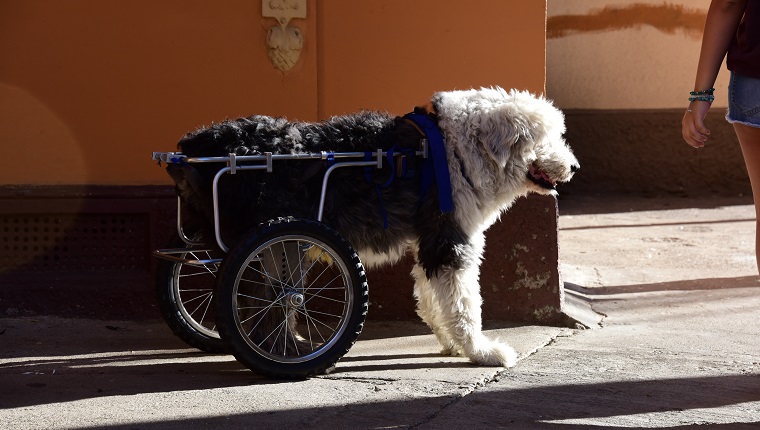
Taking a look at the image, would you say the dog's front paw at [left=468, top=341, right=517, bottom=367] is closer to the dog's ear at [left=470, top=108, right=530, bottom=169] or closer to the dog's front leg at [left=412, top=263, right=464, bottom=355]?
the dog's front leg at [left=412, top=263, right=464, bottom=355]

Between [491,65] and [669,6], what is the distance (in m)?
6.27

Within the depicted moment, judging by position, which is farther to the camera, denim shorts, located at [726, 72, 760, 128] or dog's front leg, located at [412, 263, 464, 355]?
dog's front leg, located at [412, 263, 464, 355]

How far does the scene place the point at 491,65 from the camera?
5.89 meters

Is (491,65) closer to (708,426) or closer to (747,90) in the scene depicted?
(747,90)

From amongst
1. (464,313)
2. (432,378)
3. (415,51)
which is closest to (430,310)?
(464,313)

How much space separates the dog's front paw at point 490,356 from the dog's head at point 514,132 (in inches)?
30.2

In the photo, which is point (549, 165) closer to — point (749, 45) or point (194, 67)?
point (749, 45)

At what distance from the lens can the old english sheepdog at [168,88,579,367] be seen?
4.72 metres

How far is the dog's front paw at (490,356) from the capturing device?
4875 mm

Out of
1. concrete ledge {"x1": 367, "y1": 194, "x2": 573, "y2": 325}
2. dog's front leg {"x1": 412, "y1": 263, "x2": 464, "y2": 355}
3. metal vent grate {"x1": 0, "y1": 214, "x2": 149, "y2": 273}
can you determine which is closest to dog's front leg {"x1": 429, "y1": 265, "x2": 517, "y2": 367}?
dog's front leg {"x1": 412, "y1": 263, "x2": 464, "y2": 355}

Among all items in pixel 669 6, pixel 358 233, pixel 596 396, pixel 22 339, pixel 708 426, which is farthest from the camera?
pixel 669 6

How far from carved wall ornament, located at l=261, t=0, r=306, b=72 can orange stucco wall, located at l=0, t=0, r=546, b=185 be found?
0.15 feet

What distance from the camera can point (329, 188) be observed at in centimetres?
475

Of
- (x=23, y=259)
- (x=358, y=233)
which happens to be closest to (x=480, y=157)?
(x=358, y=233)
